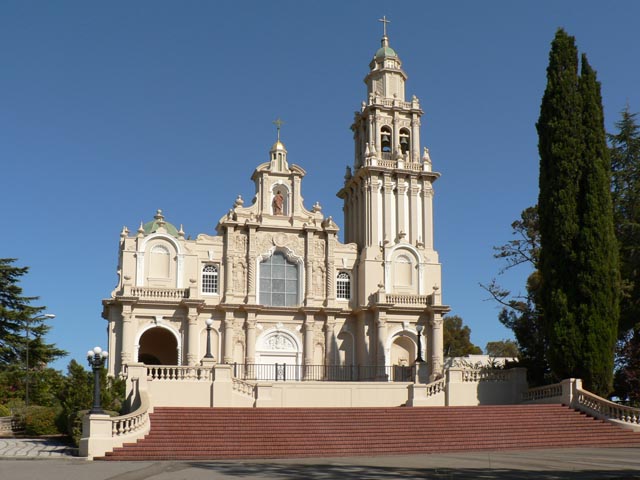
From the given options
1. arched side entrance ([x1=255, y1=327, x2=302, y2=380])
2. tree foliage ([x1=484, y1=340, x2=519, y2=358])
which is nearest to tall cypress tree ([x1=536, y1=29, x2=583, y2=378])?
arched side entrance ([x1=255, y1=327, x2=302, y2=380])

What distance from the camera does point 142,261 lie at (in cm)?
4672

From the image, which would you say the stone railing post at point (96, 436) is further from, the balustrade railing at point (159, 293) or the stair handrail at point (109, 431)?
the balustrade railing at point (159, 293)

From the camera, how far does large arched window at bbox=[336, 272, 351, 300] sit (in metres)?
49.9

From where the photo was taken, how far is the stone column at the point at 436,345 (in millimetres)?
47594

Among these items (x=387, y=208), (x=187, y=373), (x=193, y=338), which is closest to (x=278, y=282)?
(x=193, y=338)

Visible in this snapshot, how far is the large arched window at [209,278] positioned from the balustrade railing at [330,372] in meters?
4.91

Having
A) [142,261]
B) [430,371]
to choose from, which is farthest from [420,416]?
[142,261]

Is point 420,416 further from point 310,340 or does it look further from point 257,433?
point 310,340

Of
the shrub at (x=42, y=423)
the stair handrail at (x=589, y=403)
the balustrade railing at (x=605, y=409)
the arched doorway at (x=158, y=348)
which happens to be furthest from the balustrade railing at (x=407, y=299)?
the shrub at (x=42, y=423)

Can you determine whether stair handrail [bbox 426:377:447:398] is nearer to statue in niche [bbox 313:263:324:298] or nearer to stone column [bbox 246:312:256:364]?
stone column [bbox 246:312:256:364]

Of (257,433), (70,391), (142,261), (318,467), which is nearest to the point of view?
(318,467)

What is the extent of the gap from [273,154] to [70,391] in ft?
80.4

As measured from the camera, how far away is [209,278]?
48000mm

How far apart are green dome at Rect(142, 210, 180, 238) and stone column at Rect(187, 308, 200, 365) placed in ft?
16.6
